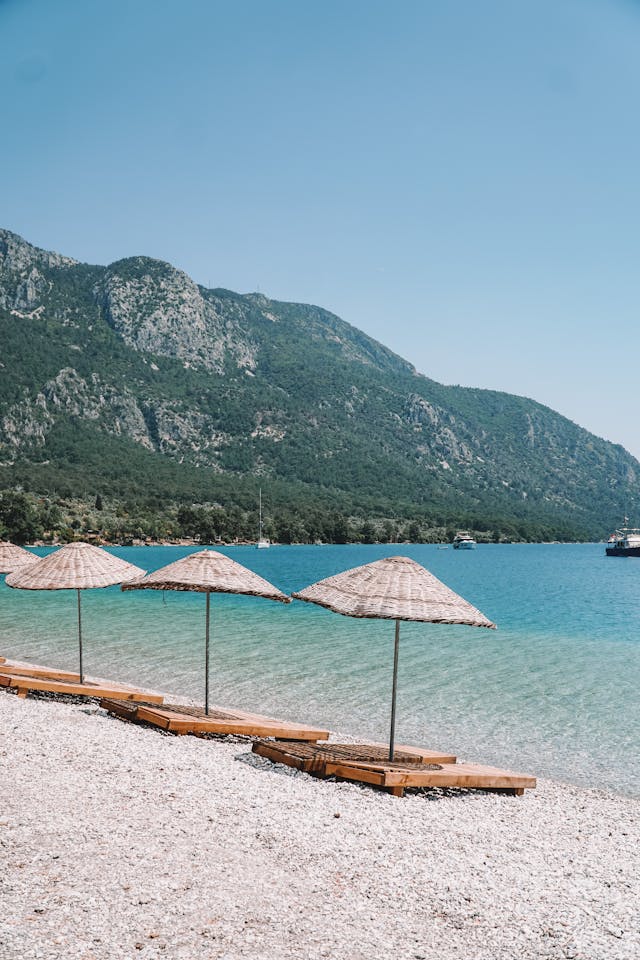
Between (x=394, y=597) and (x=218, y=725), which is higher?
(x=394, y=597)

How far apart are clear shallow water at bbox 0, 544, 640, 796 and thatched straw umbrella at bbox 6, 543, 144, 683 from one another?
3372 mm

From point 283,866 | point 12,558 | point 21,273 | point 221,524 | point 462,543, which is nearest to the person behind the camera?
point 283,866

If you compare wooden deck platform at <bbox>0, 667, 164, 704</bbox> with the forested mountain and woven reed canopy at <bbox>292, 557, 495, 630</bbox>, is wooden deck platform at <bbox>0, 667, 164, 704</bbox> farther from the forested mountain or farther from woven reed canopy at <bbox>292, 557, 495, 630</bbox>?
the forested mountain

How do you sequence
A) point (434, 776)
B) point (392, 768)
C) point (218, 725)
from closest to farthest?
point (434, 776) → point (392, 768) → point (218, 725)

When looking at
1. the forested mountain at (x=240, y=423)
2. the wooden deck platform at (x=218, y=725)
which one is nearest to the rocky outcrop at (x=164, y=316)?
the forested mountain at (x=240, y=423)

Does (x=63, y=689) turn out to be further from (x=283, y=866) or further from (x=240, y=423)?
(x=240, y=423)

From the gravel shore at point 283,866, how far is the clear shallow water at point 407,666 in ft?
11.2

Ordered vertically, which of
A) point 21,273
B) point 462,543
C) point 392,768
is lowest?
point 462,543

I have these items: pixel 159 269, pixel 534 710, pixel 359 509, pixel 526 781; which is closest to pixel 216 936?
pixel 526 781

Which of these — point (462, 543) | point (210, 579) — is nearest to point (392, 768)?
point (210, 579)

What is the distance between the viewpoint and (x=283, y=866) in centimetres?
532

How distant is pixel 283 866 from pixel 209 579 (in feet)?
16.3

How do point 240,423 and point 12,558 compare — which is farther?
point 240,423

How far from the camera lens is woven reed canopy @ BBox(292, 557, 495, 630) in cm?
773
